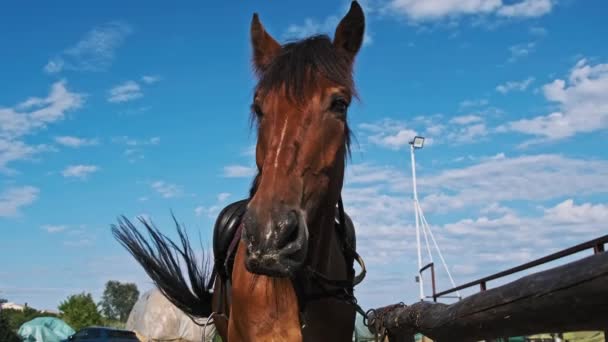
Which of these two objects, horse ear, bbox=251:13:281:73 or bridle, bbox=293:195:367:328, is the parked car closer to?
bridle, bbox=293:195:367:328

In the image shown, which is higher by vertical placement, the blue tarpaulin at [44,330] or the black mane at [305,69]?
the black mane at [305,69]

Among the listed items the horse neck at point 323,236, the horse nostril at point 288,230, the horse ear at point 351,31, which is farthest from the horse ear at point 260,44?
the horse nostril at point 288,230

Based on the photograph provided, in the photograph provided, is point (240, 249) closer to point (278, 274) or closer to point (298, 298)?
point (298, 298)

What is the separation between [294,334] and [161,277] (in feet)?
9.08

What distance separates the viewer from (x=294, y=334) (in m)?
3.22

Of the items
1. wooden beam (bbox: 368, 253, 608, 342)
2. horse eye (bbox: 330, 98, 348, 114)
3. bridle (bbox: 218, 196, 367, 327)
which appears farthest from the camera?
bridle (bbox: 218, 196, 367, 327)

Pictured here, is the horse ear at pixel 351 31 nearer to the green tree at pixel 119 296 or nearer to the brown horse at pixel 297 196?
the brown horse at pixel 297 196

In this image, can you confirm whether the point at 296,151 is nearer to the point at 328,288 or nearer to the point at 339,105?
the point at 339,105

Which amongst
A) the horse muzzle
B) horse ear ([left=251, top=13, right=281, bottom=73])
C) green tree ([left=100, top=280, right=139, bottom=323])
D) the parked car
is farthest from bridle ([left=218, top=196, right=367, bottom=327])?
green tree ([left=100, top=280, right=139, bottom=323])

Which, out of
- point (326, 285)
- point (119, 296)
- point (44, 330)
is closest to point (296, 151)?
point (326, 285)

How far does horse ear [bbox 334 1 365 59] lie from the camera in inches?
157

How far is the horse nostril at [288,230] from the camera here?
8.55ft

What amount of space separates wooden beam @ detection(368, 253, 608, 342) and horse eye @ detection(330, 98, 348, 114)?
128 cm

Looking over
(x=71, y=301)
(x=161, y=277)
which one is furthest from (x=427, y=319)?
(x=71, y=301)
